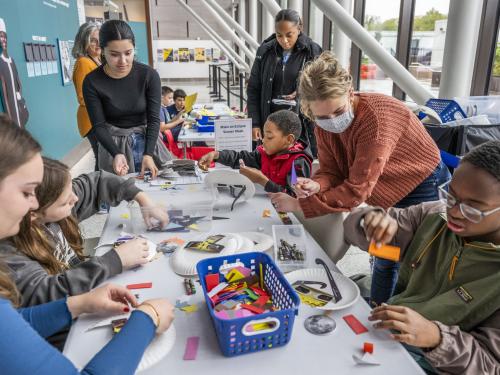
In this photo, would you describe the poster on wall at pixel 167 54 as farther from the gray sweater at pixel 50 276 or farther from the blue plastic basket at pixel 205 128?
the gray sweater at pixel 50 276

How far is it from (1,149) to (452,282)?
1086 mm

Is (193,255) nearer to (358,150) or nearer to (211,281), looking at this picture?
(211,281)

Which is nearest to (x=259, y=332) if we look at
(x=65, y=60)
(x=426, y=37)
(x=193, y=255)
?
(x=193, y=255)

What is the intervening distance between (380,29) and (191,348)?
4629mm

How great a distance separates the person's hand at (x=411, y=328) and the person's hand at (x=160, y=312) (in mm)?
482

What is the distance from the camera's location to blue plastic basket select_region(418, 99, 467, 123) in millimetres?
2061

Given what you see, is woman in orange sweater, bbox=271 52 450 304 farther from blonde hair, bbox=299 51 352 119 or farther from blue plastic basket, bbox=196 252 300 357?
blue plastic basket, bbox=196 252 300 357

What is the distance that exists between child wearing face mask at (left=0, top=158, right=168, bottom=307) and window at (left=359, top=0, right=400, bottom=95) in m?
3.13

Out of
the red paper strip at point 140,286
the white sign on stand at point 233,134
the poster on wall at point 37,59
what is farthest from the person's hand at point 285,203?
the poster on wall at point 37,59

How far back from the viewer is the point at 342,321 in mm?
972

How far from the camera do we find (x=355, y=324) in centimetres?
96

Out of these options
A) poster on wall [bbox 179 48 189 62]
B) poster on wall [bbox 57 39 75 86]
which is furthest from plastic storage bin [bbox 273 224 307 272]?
poster on wall [bbox 179 48 189 62]

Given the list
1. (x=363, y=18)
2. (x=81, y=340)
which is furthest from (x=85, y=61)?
(x=363, y=18)

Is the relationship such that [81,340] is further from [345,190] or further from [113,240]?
[345,190]
